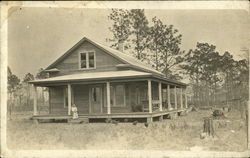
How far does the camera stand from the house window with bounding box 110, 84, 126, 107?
1465cm

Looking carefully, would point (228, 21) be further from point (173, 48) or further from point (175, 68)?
point (175, 68)

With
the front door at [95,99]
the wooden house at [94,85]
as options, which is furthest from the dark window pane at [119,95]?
the front door at [95,99]

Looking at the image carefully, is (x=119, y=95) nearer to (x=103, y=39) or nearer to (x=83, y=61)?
(x=83, y=61)

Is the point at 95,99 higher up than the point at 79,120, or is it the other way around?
the point at 95,99

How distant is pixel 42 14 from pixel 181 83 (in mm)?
7974

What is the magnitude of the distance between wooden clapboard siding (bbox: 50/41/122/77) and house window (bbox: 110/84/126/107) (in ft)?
2.93

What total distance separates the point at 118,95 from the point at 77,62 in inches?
86.7

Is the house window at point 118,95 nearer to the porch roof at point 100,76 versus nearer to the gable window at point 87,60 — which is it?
the porch roof at point 100,76

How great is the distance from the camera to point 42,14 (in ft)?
31.4

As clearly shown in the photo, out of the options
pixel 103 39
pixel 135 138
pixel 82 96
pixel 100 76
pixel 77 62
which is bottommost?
pixel 135 138

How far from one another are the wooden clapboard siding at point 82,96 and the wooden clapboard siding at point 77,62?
72 centimetres

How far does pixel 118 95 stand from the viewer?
48.3 ft

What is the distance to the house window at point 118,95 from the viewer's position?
1465 centimetres

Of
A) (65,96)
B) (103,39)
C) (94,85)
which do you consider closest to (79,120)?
(94,85)
